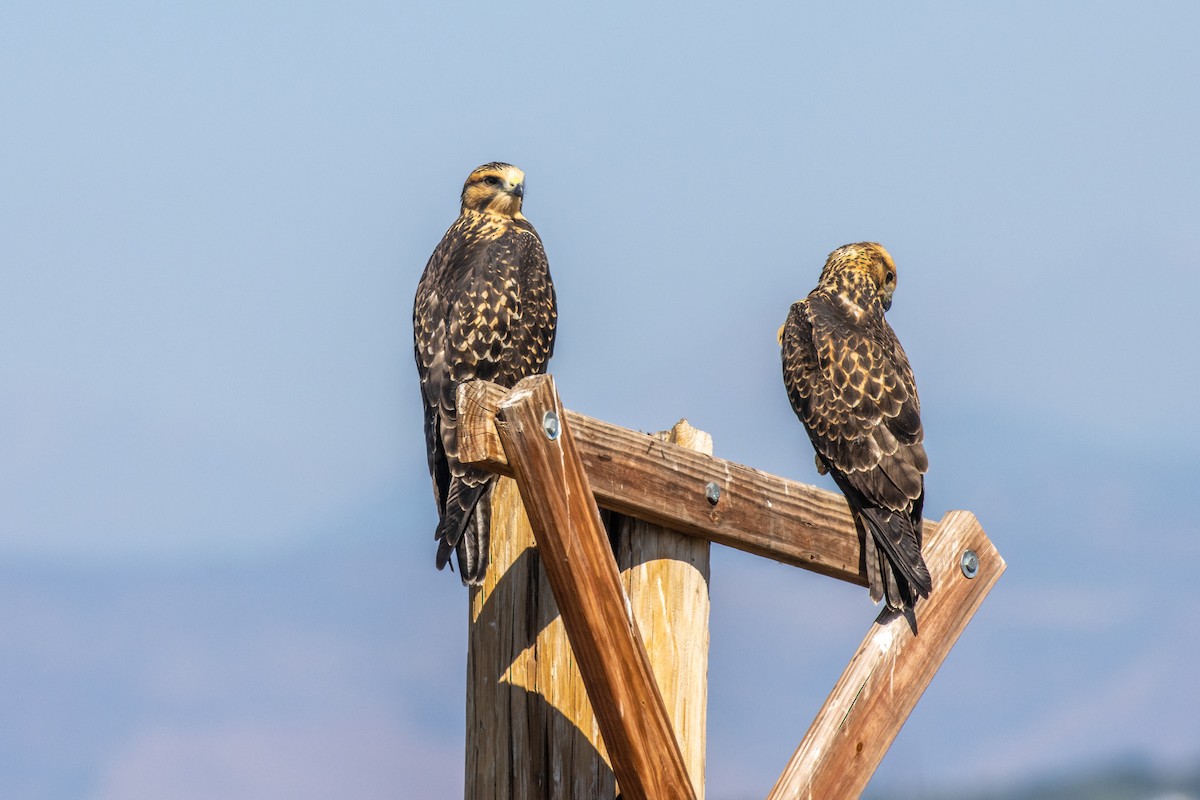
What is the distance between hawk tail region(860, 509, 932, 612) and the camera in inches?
185

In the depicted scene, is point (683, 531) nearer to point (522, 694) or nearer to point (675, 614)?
point (675, 614)

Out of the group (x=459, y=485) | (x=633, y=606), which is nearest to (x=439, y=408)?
(x=459, y=485)

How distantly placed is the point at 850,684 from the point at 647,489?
0.93 meters

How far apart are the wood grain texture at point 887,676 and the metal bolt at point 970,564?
16 mm

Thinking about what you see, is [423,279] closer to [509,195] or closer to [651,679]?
[509,195]

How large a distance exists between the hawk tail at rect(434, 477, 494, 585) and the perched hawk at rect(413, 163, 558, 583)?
0.21 m

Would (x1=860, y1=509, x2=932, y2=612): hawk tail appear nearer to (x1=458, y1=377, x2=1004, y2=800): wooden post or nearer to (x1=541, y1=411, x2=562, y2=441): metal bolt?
(x1=458, y1=377, x2=1004, y2=800): wooden post

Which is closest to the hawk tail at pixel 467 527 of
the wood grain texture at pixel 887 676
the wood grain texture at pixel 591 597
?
the wood grain texture at pixel 591 597

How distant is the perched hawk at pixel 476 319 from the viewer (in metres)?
5.45

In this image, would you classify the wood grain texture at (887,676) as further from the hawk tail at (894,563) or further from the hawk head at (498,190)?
the hawk head at (498,190)

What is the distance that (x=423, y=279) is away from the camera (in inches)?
255

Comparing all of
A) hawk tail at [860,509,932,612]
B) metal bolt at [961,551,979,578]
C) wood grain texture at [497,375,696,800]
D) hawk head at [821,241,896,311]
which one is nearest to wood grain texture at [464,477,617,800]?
wood grain texture at [497,375,696,800]

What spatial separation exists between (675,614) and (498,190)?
11.7 ft

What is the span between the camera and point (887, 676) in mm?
4504
